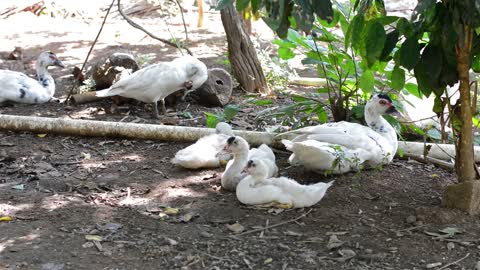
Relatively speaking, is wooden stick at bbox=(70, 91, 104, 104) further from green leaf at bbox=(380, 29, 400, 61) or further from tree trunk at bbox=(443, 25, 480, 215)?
tree trunk at bbox=(443, 25, 480, 215)

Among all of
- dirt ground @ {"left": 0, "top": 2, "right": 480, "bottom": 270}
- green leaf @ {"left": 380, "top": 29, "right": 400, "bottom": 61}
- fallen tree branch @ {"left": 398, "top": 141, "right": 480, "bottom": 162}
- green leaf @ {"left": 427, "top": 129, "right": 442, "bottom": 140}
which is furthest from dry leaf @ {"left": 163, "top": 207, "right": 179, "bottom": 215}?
green leaf @ {"left": 427, "top": 129, "right": 442, "bottom": 140}

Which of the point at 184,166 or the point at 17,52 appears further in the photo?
the point at 17,52

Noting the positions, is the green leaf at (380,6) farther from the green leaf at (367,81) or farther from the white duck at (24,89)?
the white duck at (24,89)

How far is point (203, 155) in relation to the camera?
17.2ft

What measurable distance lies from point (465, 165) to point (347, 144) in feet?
3.06

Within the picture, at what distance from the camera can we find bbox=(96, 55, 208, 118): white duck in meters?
6.86

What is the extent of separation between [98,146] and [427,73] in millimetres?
3170

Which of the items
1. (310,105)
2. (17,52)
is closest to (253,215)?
(310,105)

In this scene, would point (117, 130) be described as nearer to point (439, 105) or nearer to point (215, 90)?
point (215, 90)

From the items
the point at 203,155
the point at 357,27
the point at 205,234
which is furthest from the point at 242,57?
the point at 205,234

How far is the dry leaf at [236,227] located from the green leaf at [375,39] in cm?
130

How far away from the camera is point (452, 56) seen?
400cm

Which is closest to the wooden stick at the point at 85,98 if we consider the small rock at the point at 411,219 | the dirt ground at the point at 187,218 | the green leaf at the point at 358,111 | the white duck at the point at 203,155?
the dirt ground at the point at 187,218

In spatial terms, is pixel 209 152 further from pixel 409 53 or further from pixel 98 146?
pixel 409 53
